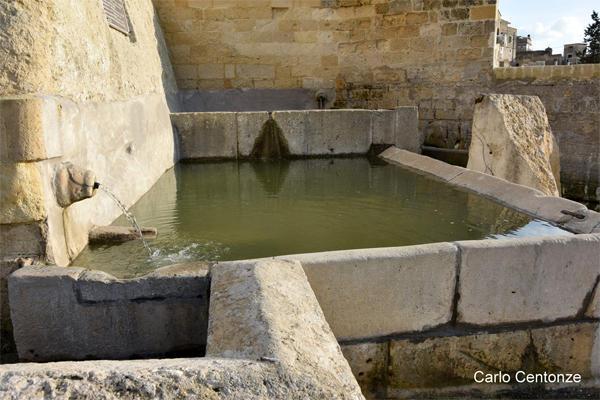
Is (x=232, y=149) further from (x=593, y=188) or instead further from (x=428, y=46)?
(x=593, y=188)

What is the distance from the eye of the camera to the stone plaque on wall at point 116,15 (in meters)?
4.60

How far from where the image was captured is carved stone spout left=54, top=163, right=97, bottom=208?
278cm

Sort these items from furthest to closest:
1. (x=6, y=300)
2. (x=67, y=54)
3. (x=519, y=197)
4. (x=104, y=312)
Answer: (x=519, y=197) < (x=67, y=54) < (x=6, y=300) < (x=104, y=312)

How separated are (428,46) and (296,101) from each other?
2475 millimetres

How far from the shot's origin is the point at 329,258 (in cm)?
239

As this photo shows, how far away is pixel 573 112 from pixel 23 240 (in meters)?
7.54

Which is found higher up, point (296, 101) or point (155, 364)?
point (296, 101)

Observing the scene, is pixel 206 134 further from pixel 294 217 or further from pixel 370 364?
pixel 370 364

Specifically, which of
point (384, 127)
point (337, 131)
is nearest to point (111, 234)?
point (337, 131)

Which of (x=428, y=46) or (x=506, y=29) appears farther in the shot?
(x=506, y=29)

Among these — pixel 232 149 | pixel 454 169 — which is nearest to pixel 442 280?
pixel 454 169

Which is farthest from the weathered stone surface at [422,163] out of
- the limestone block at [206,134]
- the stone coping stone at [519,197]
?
Answer: the limestone block at [206,134]

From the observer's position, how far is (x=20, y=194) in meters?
2.48

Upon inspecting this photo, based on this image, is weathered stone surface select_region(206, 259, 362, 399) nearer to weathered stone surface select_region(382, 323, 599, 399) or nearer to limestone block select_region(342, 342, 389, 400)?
limestone block select_region(342, 342, 389, 400)
